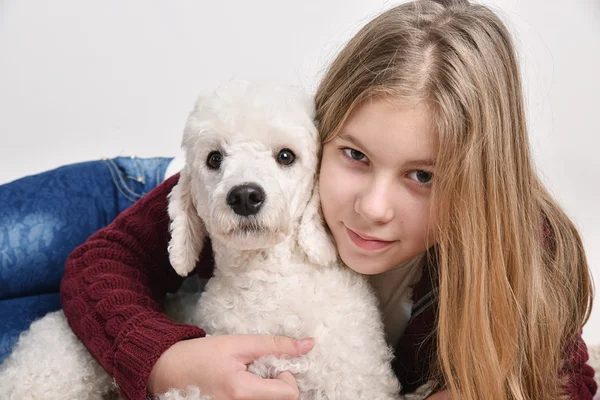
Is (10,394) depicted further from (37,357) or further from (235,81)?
(235,81)

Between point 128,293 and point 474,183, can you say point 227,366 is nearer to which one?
point 128,293

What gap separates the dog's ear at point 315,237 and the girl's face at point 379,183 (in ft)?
0.06

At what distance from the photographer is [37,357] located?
1.66 meters

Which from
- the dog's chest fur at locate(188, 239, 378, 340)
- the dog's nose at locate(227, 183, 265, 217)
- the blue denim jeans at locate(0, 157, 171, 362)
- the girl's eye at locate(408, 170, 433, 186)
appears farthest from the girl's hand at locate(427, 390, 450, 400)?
the blue denim jeans at locate(0, 157, 171, 362)

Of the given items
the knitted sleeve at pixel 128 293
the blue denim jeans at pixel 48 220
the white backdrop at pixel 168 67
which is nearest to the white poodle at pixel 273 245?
the knitted sleeve at pixel 128 293

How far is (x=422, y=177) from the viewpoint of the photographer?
4.78ft

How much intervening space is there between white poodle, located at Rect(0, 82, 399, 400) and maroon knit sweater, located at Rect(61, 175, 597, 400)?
0.11 meters

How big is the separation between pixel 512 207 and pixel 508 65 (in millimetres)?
282

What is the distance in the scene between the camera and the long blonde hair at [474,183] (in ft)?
4.63

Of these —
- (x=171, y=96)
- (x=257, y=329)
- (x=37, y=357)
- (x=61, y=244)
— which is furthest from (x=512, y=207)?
(x=171, y=96)

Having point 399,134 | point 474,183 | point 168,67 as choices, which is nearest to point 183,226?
point 399,134

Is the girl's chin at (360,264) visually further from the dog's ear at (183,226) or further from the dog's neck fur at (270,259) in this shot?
the dog's ear at (183,226)

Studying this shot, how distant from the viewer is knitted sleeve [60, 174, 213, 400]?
1.51m

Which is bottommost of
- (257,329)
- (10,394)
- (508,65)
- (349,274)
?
(10,394)
